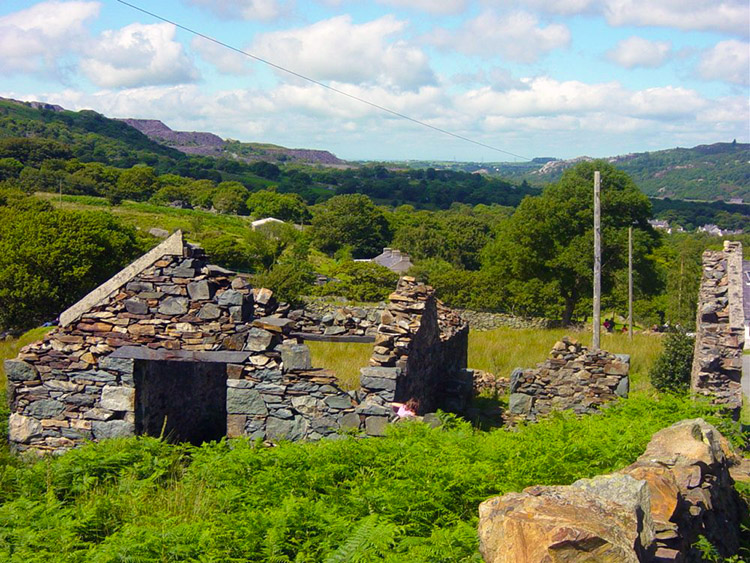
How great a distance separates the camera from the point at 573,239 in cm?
3600

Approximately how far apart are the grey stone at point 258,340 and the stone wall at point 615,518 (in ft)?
16.6

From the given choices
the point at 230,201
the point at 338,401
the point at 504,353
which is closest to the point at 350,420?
the point at 338,401

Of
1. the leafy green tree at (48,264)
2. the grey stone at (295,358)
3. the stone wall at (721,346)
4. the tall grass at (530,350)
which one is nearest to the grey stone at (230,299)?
the grey stone at (295,358)

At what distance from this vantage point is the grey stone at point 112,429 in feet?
30.3

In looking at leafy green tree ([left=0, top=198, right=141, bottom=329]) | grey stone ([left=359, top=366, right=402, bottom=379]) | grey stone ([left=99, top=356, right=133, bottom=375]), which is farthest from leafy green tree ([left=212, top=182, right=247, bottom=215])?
grey stone ([left=359, top=366, right=402, bottom=379])

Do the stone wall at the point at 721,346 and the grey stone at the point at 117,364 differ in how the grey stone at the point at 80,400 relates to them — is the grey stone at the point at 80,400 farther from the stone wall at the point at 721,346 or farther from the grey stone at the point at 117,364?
the stone wall at the point at 721,346

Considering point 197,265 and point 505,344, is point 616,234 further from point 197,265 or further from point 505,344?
point 197,265

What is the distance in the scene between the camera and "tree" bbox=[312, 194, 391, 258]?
92500 mm

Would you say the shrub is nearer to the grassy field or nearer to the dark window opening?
the grassy field

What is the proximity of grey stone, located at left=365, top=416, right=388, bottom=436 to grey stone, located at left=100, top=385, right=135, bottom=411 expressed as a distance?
3.19 metres

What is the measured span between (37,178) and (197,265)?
95559 millimetres

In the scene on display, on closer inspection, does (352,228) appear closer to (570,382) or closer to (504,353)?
(504,353)

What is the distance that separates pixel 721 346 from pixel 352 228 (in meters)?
83.0

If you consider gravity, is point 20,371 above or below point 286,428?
→ above
